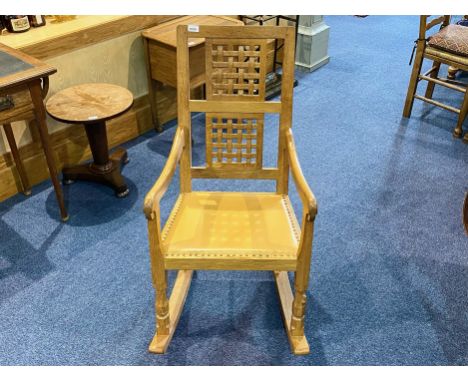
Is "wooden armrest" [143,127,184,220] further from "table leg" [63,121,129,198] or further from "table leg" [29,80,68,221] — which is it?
"table leg" [63,121,129,198]

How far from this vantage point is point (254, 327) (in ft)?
6.18

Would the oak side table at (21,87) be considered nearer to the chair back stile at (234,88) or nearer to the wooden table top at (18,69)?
the wooden table top at (18,69)

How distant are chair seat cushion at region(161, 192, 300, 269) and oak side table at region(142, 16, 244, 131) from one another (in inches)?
44.6

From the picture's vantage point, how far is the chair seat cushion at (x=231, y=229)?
61.7 inches

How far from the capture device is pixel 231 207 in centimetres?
182

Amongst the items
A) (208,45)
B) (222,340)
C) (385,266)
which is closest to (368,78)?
(385,266)

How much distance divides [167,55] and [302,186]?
5.27 ft

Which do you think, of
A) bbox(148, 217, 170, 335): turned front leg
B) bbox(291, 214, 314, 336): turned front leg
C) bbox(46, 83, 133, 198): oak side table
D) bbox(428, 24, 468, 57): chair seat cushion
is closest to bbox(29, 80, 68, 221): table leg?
bbox(46, 83, 133, 198): oak side table

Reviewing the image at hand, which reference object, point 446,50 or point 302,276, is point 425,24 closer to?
point 446,50

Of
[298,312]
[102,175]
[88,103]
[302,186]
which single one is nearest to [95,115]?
[88,103]

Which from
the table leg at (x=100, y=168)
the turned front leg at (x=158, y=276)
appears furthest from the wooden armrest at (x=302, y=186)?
the table leg at (x=100, y=168)

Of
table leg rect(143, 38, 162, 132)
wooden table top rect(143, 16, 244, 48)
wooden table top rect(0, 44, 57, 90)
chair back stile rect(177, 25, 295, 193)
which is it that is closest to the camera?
chair back stile rect(177, 25, 295, 193)

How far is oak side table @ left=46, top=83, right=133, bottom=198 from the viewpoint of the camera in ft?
7.58

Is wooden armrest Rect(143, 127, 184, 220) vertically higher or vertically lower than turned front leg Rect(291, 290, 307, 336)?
higher
